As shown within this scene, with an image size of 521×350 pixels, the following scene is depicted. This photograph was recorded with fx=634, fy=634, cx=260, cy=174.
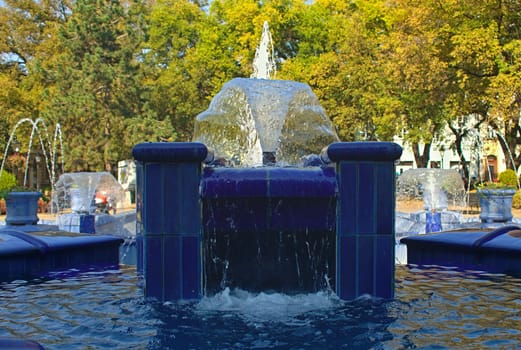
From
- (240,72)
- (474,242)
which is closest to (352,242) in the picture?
(474,242)

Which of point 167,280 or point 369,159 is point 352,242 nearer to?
point 369,159

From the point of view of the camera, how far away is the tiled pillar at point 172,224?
6.07 metres

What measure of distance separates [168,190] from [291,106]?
585 centimetres

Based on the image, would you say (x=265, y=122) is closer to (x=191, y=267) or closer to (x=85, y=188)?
(x=191, y=267)

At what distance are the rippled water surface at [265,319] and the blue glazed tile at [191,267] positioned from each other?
0.11m

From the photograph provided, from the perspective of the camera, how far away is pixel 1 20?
39.1m

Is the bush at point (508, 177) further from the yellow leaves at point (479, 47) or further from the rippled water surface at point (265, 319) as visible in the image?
the rippled water surface at point (265, 319)

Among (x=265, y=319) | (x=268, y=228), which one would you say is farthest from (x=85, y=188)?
(x=265, y=319)

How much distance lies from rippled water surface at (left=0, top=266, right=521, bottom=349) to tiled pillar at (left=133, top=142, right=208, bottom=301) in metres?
0.19

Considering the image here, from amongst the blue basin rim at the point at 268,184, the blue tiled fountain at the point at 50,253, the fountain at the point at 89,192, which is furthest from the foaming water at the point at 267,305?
the fountain at the point at 89,192

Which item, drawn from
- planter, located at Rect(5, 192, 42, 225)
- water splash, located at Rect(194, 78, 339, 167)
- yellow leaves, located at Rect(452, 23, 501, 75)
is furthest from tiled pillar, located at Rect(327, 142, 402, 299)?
yellow leaves, located at Rect(452, 23, 501, 75)

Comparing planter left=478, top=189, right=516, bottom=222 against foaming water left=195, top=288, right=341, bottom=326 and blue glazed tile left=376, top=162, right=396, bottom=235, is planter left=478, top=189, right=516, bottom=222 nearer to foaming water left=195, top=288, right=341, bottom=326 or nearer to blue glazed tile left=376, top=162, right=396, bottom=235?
blue glazed tile left=376, top=162, right=396, bottom=235

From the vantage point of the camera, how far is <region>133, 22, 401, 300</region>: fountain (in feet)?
19.9

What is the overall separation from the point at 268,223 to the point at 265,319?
1043mm
